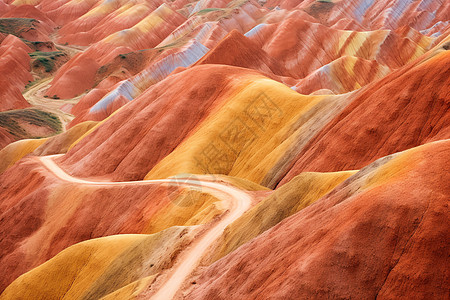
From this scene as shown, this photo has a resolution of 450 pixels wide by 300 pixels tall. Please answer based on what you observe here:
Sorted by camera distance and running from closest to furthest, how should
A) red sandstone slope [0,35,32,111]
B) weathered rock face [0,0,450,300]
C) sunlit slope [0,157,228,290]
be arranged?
weathered rock face [0,0,450,300] → sunlit slope [0,157,228,290] → red sandstone slope [0,35,32,111]

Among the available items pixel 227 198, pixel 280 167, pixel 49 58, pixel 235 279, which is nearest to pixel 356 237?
pixel 235 279

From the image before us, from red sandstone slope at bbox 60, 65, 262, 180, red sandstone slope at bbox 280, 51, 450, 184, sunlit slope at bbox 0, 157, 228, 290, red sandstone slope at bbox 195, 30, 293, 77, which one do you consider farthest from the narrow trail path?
red sandstone slope at bbox 280, 51, 450, 184

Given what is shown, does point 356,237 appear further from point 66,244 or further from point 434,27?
point 434,27

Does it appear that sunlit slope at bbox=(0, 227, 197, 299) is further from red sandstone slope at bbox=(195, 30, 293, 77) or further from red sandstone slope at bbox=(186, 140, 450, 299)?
red sandstone slope at bbox=(195, 30, 293, 77)

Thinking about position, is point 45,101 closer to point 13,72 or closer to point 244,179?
point 13,72

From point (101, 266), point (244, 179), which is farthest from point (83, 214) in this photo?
point (244, 179)

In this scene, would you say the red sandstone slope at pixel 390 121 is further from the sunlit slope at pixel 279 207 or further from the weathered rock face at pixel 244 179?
the sunlit slope at pixel 279 207
